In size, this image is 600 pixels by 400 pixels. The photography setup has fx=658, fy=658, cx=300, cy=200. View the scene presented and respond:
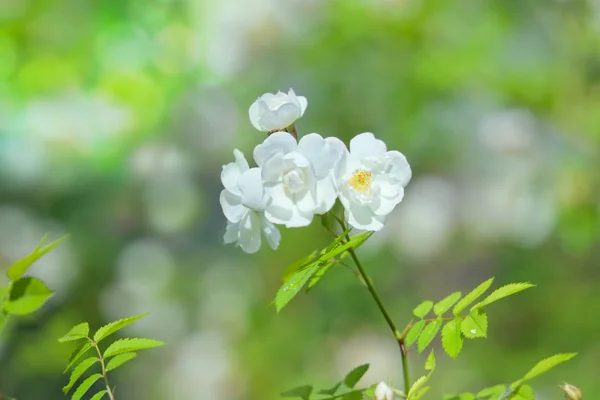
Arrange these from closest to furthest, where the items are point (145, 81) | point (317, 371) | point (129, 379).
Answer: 1. point (317, 371)
2. point (129, 379)
3. point (145, 81)

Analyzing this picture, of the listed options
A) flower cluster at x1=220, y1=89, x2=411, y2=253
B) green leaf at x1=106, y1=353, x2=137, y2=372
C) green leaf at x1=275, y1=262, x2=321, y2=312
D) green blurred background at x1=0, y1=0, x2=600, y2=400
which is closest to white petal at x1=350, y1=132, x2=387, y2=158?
flower cluster at x1=220, y1=89, x2=411, y2=253

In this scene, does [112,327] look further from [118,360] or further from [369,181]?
[369,181]

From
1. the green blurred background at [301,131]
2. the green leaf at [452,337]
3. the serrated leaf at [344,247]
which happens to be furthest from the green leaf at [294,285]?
the green blurred background at [301,131]

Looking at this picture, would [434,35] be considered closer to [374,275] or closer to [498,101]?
[498,101]

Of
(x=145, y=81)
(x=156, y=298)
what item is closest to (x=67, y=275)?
(x=156, y=298)

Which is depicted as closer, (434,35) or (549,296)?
(549,296)

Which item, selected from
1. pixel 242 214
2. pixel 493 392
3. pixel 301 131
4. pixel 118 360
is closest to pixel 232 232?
pixel 242 214

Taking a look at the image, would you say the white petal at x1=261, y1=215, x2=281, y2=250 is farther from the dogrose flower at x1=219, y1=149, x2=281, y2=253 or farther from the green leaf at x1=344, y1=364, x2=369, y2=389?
the green leaf at x1=344, y1=364, x2=369, y2=389
